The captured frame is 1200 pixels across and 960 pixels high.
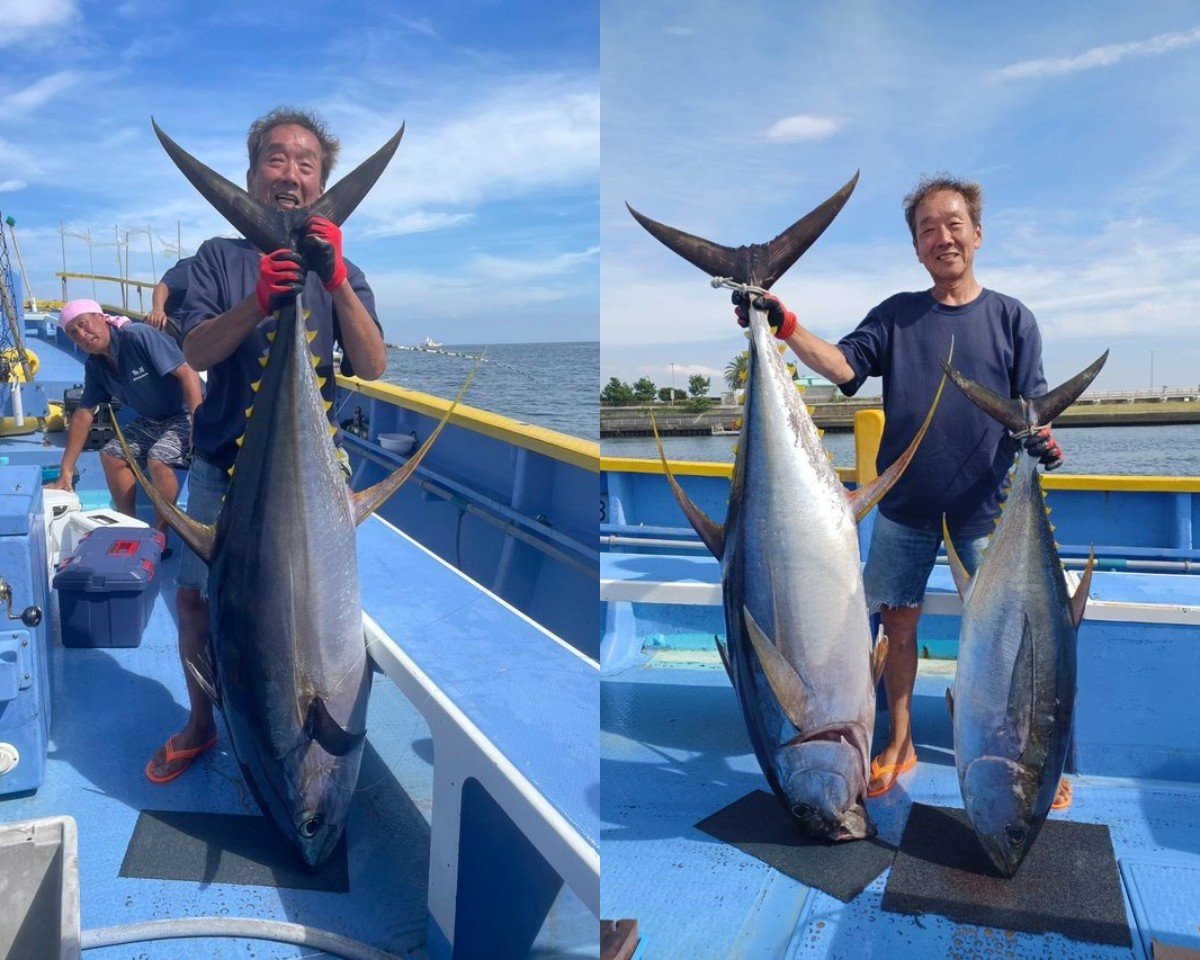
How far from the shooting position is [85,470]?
18.2 ft

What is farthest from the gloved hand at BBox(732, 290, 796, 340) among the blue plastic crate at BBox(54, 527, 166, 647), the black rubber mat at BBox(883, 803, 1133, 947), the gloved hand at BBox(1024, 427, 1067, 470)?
the blue plastic crate at BBox(54, 527, 166, 647)

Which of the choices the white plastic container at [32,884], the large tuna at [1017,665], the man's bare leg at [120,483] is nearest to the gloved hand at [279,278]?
the white plastic container at [32,884]

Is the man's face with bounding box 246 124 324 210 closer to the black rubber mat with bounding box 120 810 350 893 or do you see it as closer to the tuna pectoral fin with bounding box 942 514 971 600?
the black rubber mat with bounding box 120 810 350 893

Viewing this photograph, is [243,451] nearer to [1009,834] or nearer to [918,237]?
[918,237]

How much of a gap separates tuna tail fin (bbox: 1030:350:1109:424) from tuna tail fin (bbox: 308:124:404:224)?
56.2 inches

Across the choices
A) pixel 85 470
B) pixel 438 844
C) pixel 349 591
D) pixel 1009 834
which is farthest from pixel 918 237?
pixel 85 470

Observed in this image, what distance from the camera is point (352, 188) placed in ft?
5.52

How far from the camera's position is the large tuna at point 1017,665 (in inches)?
74.8

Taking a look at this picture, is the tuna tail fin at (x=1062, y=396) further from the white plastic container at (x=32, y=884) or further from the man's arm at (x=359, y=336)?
the white plastic container at (x=32, y=884)

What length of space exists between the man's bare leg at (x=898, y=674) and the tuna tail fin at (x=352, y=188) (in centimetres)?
163

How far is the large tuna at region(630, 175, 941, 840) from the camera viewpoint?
1.84 metres

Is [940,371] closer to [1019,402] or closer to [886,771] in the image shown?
[1019,402]

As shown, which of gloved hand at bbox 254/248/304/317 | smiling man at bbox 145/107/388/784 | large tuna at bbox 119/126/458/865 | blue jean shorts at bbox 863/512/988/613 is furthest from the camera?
blue jean shorts at bbox 863/512/988/613

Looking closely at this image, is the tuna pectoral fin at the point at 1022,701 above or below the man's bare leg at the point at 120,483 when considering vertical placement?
below
